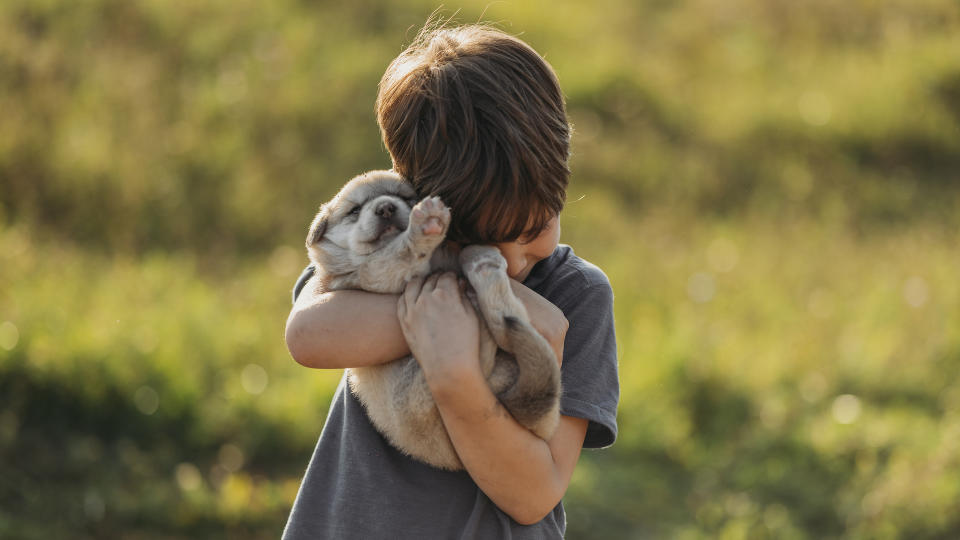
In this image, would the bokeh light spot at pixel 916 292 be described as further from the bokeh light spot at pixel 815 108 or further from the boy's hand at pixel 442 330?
the boy's hand at pixel 442 330

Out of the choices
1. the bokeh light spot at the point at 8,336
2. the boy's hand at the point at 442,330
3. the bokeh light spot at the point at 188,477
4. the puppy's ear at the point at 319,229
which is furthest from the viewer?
the bokeh light spot at the point at 8,336

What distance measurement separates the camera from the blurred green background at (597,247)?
4.61 m

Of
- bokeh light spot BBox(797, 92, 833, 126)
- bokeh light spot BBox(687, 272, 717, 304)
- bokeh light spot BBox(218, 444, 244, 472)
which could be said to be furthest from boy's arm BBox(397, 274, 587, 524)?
bokeh light spot BBox(797, 92, 833, 126)

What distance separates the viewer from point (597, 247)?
6.82m

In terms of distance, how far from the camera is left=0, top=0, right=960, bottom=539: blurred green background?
4.61m

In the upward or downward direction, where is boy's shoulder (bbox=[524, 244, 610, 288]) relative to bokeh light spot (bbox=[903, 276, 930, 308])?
upward

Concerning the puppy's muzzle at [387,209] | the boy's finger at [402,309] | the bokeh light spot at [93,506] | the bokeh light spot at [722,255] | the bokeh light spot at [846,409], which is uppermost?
the puppy's muzzle at [387,209]

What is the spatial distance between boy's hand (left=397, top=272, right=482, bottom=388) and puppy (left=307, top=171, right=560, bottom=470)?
51 millimetres

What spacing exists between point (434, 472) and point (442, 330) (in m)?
0.36

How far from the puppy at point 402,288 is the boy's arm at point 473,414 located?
0.18 feet

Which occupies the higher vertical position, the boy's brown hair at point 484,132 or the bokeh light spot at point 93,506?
the boy's brown hair at point 484,132

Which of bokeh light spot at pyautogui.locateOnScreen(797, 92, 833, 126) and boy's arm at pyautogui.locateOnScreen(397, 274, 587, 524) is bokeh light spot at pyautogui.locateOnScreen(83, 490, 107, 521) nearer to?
boy's arm at pyautogui.locateOnScreen(397, 274, 587, 524)

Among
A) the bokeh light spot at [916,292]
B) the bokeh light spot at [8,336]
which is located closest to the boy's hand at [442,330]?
the bokeh light spot at [8,336]

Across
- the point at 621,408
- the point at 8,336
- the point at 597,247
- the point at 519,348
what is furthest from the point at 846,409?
the point at 8,336
